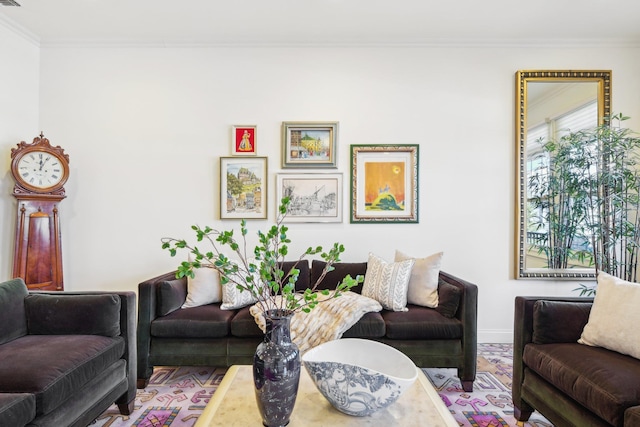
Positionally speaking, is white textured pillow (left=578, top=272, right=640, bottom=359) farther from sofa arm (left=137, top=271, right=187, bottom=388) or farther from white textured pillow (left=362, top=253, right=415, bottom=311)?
sofa arm (left=137, top=271, right=187, bottom=388)

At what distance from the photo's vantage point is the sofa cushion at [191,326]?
2.28 m

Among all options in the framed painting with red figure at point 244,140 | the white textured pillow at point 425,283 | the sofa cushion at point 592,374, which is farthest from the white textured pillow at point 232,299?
the sofa cushion at point 592,374

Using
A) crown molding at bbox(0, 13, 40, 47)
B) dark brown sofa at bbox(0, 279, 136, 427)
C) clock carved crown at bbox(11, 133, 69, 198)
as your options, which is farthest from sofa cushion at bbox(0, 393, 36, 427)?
crown molding at bbox(0, 13, 40, 47)

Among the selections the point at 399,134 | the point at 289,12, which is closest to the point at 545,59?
Answer: the point at 399,134

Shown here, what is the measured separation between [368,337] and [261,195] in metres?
1.63

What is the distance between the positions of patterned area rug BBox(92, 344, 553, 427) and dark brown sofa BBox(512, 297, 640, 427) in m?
0.19

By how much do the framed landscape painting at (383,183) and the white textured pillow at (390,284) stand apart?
2.21 feet

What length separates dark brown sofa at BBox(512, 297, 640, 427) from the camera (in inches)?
51.4

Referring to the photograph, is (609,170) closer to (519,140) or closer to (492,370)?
(519,140)

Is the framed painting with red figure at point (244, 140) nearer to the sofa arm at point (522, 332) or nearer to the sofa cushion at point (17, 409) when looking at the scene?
the sofa cushion at point (17, 409)

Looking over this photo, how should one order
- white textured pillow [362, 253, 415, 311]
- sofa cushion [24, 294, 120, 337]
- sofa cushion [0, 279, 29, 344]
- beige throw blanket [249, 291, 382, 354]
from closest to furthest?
sofa cushion [0, 279, 29, 344] → sofa cushion [24, 294, 120, 337] → beige throw blanket [249, 291, 382, 354] → white textured pillow [362, 253, 415, 311]

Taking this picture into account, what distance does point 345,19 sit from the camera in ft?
9.37

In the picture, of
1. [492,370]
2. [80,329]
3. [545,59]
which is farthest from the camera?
[545,59]

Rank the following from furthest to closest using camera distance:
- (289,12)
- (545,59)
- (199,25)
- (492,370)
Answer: (545,59)
(199,25)
(289,12)
(492,370)
